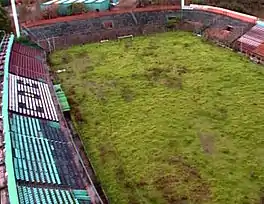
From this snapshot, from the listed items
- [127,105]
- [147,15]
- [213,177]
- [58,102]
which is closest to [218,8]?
[147,15]

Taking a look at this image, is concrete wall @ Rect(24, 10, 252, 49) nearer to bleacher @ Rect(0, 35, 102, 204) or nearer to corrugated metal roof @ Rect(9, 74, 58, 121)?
bleacher @ Rect(0, 35, 102, 204)

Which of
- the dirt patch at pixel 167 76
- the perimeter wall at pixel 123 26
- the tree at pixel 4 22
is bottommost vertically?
the dirt patch at pixel 167 76

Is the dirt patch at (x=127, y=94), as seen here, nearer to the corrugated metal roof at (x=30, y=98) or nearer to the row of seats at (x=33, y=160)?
the corrugated metal roof at (x=30, y=98)

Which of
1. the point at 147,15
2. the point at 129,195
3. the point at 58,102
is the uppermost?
the point at 147,15

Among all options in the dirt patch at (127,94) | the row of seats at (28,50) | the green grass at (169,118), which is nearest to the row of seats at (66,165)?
the green grass at (169,118)

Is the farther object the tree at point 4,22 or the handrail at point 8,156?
the tree at point 4,22

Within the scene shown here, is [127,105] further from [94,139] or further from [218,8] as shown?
[218,8]
